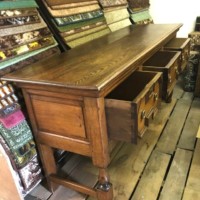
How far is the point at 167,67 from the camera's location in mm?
1341

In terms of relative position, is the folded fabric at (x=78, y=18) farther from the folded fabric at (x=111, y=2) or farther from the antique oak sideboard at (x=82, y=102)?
the antique oak sideboard at (x=82, y=102)

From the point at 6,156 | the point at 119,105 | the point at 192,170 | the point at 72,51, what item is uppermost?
the point at 72,51

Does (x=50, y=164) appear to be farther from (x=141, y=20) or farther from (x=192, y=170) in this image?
(x=141, y=20)

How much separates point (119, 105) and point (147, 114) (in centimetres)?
22

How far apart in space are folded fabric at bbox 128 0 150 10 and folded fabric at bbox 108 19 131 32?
26 cm

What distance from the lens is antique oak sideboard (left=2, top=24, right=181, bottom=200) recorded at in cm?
90

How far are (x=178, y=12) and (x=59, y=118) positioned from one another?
2.32 metres

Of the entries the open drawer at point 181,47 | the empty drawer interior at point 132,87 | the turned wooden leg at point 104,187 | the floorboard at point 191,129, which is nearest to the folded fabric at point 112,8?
the open drawer at point 181,47

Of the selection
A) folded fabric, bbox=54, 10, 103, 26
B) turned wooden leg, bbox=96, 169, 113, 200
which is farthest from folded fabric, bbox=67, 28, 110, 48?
turned wooden leg, bbox=96, 169, 113, 200

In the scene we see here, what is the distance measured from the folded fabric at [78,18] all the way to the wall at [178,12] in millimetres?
1260

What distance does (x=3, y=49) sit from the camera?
3.60 ft

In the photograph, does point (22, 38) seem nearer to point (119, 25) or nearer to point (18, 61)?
point (18, 61)

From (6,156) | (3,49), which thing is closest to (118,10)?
(3,49)

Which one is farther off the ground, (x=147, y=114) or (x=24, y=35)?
(x=24, y=35)
